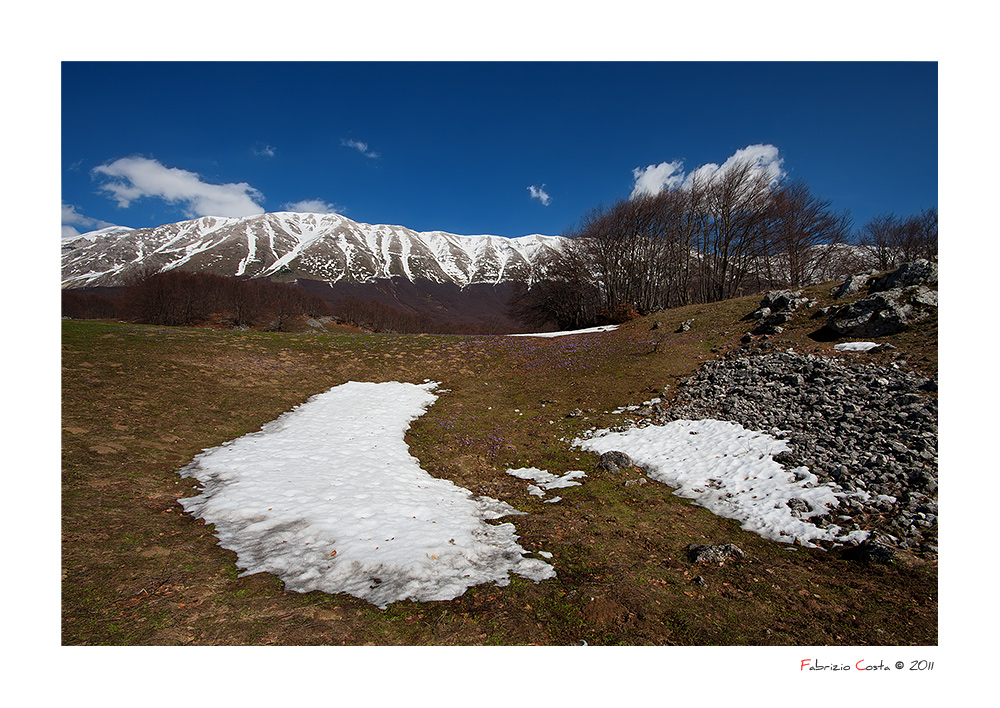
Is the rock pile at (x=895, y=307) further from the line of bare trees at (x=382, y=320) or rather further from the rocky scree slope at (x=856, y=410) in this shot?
the line of bare trees at (x=382, y=320)

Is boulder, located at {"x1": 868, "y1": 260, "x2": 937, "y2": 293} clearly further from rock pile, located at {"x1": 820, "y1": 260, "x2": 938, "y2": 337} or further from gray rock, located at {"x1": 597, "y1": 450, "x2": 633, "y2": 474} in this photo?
gray rock, located at {"x1": 597, "y1": 450, "x2": 633, "y2": 474}

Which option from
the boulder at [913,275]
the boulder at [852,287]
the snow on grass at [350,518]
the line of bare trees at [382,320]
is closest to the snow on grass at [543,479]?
the snow on grass at [350,518]

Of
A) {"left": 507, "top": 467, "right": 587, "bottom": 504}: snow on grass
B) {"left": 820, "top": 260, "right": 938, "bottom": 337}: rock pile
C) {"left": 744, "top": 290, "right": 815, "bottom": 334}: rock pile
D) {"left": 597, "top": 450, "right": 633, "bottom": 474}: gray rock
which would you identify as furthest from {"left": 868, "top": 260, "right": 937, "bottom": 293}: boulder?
{"left": 507, "top": 467, "right": 587, "bottom": 504}: snow on grass

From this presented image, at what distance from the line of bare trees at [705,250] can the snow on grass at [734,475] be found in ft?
96.2

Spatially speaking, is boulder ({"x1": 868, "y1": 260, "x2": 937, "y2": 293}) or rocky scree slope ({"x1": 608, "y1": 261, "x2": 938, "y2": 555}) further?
boulder ({"x1": 868, "y1": 260, "x2": 937, "y2": 293})

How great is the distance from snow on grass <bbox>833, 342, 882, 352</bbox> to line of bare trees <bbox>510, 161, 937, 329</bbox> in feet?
80.0

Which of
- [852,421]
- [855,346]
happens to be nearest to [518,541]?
[852,421]

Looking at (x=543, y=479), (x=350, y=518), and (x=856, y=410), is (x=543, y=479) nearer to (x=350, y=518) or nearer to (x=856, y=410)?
(x=350, y=518)

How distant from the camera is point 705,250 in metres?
39.9

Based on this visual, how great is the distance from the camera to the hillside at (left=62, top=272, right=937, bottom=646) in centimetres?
429

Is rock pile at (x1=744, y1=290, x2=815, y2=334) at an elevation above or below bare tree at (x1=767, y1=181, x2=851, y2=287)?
below

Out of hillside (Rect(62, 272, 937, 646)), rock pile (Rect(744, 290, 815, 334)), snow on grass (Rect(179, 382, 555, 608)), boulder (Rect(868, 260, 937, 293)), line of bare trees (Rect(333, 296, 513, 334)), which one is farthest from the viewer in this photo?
line of bare trees (Rect(333, 296, 513, 334))
